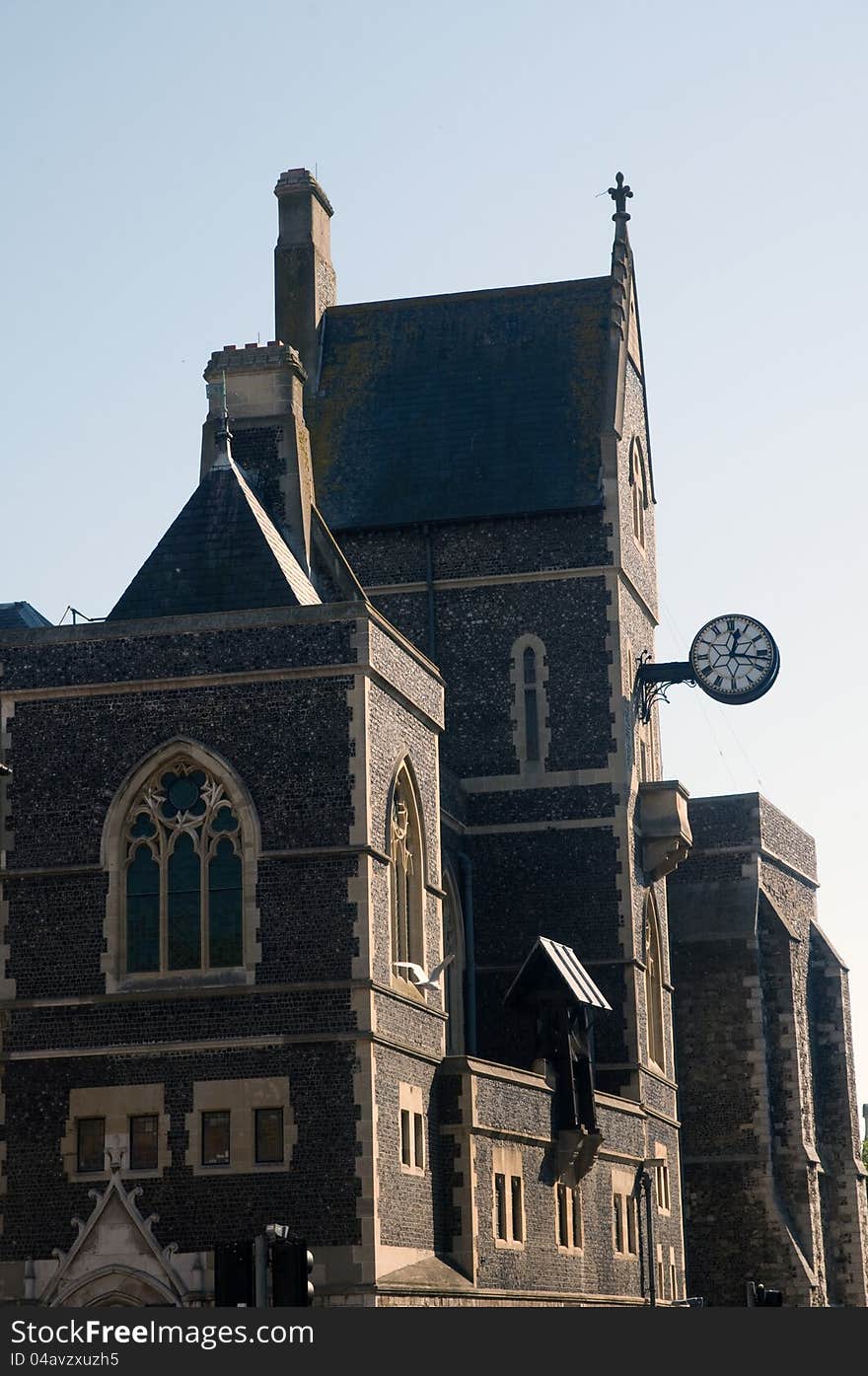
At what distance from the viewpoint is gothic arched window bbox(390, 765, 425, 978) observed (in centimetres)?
4100

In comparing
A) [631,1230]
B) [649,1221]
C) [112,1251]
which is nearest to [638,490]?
[649,1221]

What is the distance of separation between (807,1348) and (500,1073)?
22.0 meters

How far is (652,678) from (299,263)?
1281cm

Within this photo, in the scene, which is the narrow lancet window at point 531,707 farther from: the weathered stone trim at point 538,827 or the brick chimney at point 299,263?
the brick chimney at point 299,263

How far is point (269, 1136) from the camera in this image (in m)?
38.3

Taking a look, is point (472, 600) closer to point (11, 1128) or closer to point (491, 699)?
point (491, 699)

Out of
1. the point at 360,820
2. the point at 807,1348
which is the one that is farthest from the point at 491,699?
the point at 807,1348

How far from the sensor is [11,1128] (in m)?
39.3

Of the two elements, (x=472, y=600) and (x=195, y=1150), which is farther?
(x=472, y=600)

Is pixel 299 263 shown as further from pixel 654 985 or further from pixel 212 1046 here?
pixel 212 1046

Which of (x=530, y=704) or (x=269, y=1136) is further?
(x=530, y=704)

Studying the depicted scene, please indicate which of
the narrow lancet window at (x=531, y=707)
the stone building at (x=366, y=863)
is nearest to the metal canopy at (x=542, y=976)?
the stone building at (x=366, y=863)

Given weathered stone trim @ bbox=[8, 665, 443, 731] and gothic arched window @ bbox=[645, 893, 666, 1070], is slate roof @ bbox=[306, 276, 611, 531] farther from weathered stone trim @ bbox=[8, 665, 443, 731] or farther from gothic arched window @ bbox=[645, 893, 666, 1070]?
weathered stone trim @ bbox=[8, 665, 443, 731]

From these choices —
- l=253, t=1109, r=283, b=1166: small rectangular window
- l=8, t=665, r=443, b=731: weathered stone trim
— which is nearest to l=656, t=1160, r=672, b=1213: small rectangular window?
l=253, t=1109, r=283, b=1166: small rectangular window
